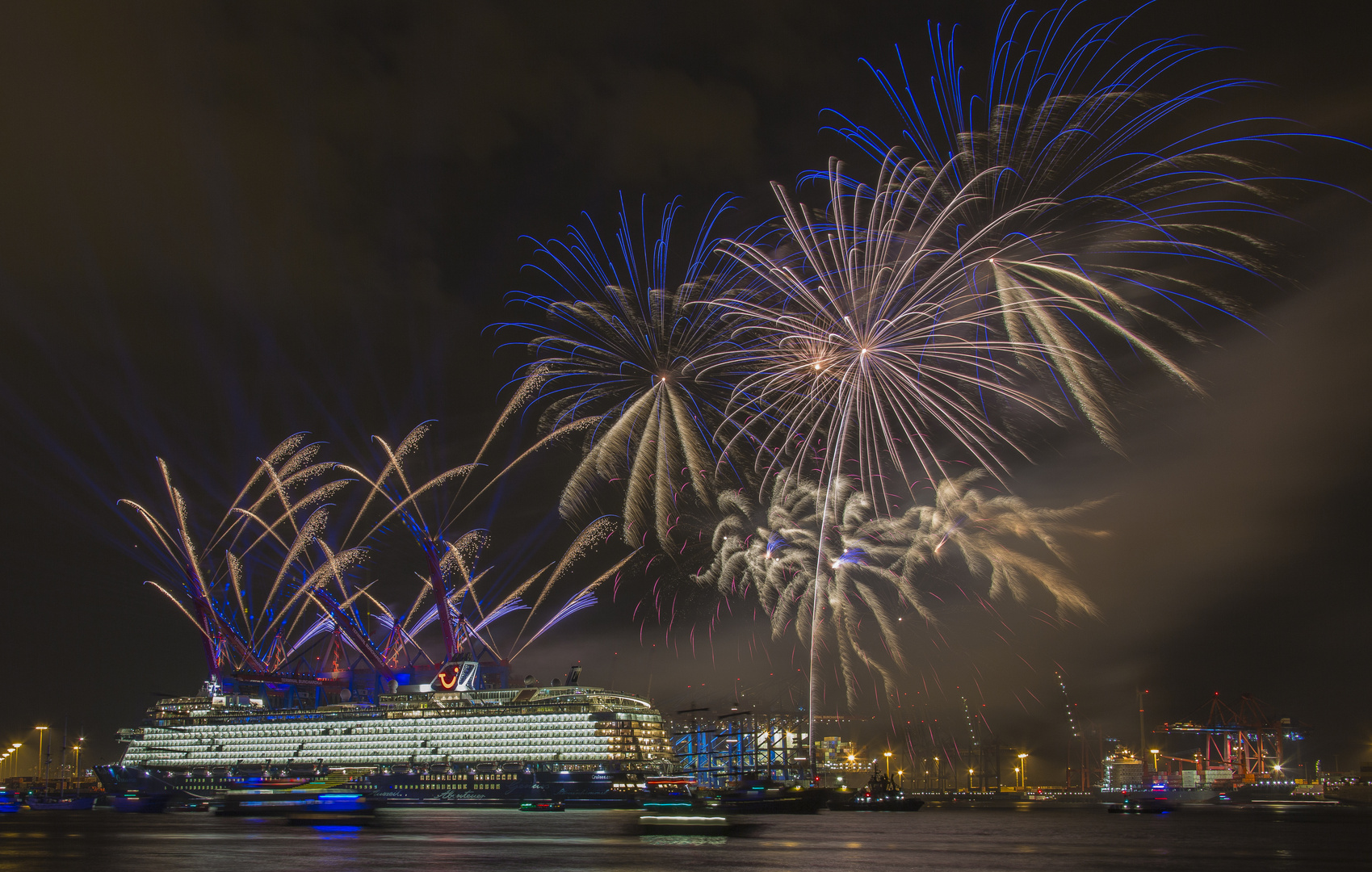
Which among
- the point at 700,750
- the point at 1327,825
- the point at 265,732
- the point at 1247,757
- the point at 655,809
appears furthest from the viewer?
the point at 1247,757

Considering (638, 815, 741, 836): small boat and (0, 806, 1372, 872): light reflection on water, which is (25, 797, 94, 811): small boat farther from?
(638, 815, 741, 836): small boat

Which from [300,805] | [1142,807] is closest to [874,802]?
[1142,807]

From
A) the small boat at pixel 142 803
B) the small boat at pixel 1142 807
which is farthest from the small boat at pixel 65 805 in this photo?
the small boat at pixel 1142 807

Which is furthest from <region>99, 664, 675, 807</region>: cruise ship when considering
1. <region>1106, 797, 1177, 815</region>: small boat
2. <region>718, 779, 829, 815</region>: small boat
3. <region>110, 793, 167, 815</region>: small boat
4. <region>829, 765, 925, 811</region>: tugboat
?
<region>1106, 797, 1177, 815</region>: small boat

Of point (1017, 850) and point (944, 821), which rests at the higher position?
point (1017, 850)

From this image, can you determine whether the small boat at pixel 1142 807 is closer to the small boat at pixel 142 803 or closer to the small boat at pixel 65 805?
the small boat at pixel 142 803

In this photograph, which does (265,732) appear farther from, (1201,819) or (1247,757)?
(1247,757)

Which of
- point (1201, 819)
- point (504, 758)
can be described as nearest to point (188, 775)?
point (504, 758)
